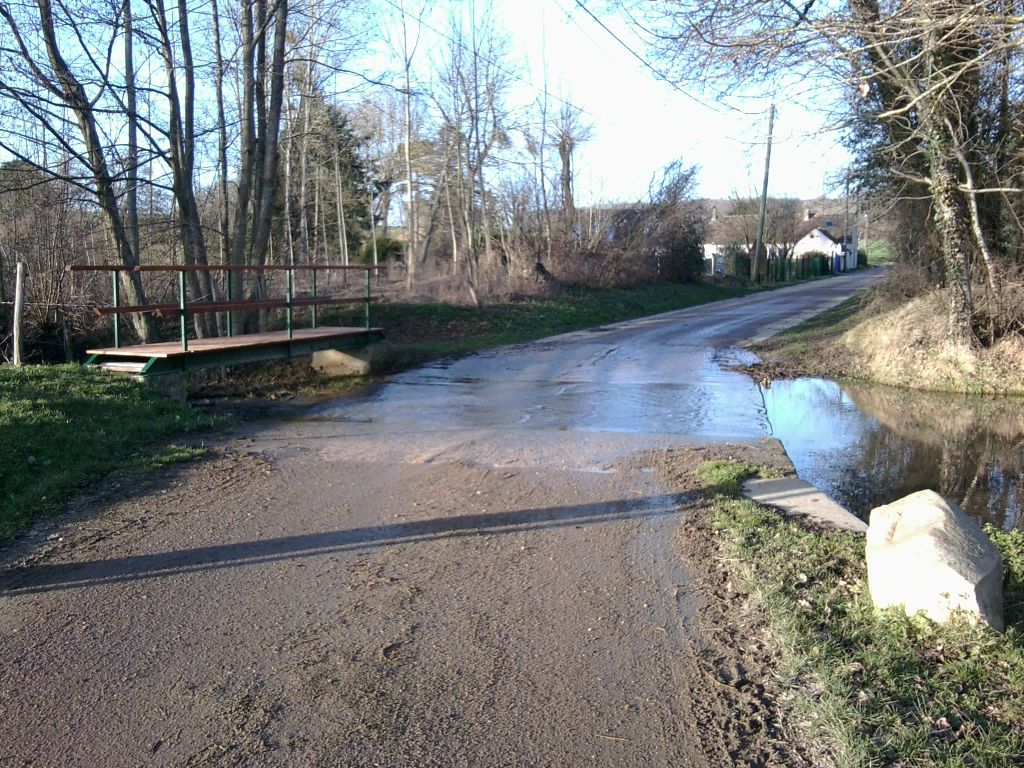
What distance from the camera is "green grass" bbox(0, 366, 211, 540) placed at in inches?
292

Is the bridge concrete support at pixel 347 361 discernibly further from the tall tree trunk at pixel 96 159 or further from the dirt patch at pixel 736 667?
the dirt patch at pixel 736 667

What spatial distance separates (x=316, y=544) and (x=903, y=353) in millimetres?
12853

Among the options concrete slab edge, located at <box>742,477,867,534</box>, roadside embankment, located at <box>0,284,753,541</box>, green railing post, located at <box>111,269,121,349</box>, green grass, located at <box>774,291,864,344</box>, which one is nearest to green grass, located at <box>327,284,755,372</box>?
roadside embankment, located at <box>0,284,753,541</box>

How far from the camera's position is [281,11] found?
15.7m

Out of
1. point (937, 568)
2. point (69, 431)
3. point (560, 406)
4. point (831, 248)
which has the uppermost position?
point (831, 248)

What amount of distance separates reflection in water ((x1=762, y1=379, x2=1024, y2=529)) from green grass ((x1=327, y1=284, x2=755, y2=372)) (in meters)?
7.53

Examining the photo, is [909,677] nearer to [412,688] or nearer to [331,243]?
[412,688]

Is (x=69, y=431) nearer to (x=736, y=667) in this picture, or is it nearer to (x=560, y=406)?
(x=560, y=406)

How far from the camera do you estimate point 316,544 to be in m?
6.27

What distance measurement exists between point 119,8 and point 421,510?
436 inches

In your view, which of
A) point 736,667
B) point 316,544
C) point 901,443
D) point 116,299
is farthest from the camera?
point 116,299

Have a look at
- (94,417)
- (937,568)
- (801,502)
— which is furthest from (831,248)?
(937,568)

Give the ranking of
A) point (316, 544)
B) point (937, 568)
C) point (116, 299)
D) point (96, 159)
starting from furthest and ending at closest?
1. point (96, 159)
2. point (116, 299)
3. point (316, 544)
4. point (937, 568)

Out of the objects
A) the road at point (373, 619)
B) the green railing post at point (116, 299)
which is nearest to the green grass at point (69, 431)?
the road at point (373, 619)
